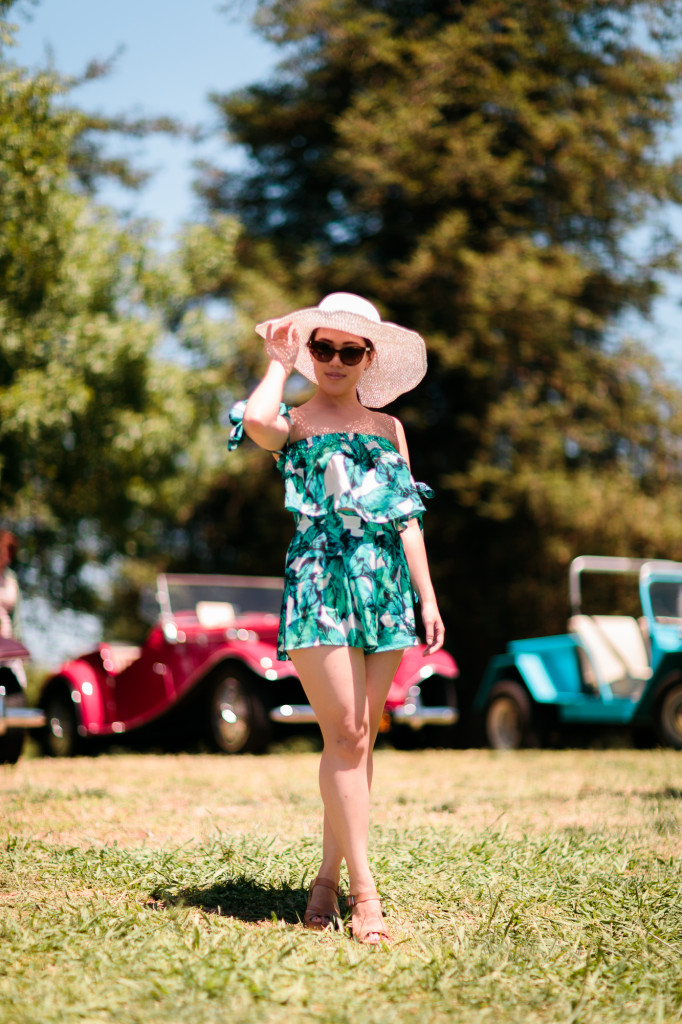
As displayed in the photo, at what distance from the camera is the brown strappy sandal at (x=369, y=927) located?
2.88 m

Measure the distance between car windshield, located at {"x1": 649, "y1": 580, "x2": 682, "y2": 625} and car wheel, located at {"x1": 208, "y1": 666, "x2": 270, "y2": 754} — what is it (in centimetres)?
366

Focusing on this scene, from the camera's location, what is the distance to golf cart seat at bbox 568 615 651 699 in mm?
10094

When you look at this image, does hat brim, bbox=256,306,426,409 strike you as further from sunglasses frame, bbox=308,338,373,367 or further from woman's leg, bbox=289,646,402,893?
woman's leg, bbox=289,646,402,893

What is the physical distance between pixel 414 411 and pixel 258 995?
1401cm

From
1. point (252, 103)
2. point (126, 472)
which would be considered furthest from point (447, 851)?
point (252, 103)

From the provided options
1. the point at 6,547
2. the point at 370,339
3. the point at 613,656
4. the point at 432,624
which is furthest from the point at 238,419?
the point at 613,656

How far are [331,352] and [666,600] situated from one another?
738 centimetres

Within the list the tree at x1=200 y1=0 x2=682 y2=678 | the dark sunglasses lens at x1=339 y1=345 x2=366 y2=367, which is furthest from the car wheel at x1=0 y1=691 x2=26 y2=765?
the tree at x1=200 y1=0 x2=682 y2=678

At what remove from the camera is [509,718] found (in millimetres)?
11047

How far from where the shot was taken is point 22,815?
4844 millimetres

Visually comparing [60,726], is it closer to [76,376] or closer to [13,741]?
[13,741]

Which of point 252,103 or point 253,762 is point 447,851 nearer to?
point 253,762

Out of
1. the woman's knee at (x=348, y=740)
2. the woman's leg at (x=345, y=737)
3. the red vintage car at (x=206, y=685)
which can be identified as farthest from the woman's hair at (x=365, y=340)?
the red vintage car at (x=206, y=685)

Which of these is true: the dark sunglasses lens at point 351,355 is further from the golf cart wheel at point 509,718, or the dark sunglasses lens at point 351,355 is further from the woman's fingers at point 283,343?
the golf cart wheel at point 509,718
